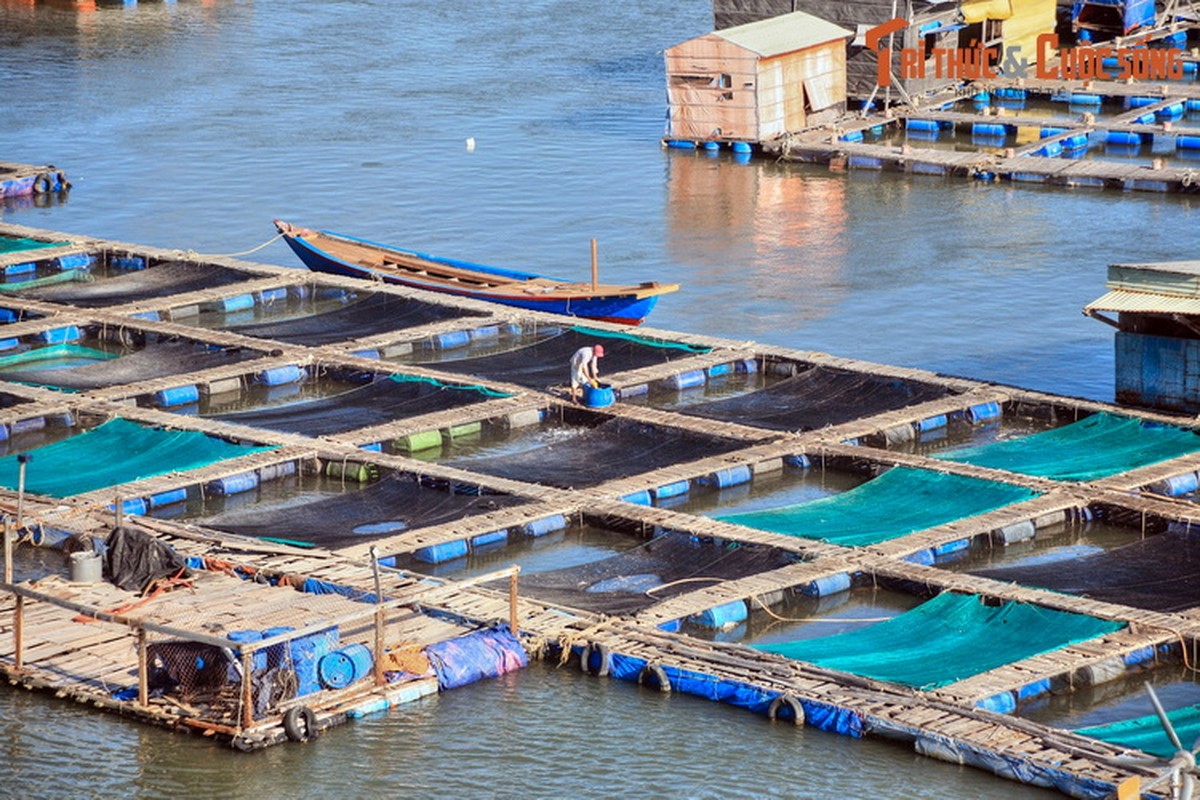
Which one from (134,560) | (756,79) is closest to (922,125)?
(756,79)

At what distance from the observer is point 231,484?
3334cm

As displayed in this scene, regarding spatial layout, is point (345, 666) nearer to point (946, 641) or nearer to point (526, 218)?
point (946, 641)

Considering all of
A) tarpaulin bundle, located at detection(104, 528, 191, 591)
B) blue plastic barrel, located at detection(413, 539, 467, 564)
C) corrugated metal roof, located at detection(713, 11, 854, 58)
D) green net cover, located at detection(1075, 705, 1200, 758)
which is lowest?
green net cover, located at detection(1075, 705, 1200, 758)

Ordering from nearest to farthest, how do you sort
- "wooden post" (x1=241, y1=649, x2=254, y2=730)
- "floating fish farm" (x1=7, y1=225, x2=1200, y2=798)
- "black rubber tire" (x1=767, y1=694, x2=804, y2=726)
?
1. "wooden post" (x1=241, y1=649, x2=254, y2=730)
2. "black rubber tire" (x1=767, y1=694, x2=804, y2=726)
3. "floating fish farm" (x1=7, y1=225, x2=1200, y2=798)

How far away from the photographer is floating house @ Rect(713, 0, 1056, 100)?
62.2 meters

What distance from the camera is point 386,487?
32781 mm

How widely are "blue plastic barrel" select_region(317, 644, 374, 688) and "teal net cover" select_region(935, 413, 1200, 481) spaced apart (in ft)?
39.3

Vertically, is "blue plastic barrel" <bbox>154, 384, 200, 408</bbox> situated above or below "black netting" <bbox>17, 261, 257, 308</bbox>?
below

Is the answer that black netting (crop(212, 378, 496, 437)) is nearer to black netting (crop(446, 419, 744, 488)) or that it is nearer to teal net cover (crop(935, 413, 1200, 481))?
black netting (crop(446, 419, 744, 488))

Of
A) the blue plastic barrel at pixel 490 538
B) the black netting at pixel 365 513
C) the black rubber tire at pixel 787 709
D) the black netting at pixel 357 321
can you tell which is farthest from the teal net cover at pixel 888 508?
the black netting at pixel 357 321

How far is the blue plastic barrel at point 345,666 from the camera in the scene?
25.3 m

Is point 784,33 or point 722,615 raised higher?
point 784,33

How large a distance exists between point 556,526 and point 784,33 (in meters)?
31.7

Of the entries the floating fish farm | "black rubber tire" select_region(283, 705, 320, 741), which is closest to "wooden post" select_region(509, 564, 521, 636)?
the floating fish farm
